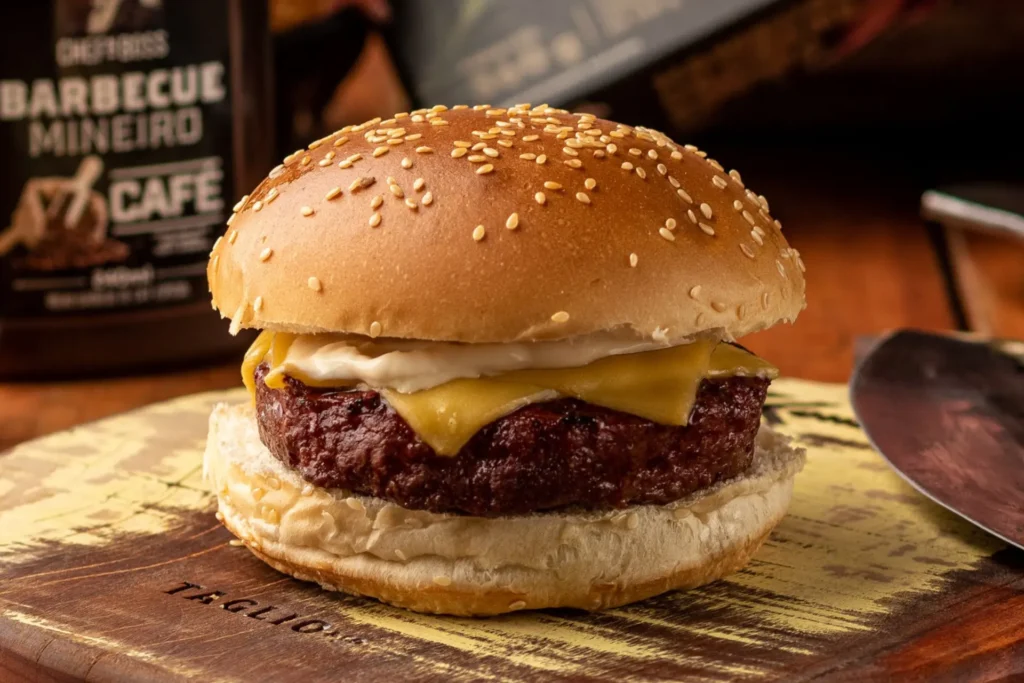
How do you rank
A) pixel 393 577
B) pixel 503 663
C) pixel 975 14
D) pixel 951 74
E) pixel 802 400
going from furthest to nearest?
pixel 951 74, pixel 975 14, pixel 802 400, pixel 393 577, pixel 503 663

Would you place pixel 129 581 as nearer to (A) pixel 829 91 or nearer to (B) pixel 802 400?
(B) pixel 802 400

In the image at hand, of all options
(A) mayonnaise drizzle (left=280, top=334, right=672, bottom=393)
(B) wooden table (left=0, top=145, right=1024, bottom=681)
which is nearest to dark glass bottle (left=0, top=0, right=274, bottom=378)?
(B) wooden table (left=0, top=145, right=1024, bottom=681)

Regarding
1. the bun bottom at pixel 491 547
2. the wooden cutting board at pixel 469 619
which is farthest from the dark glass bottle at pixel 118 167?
the bun bottom at pixel 491 547

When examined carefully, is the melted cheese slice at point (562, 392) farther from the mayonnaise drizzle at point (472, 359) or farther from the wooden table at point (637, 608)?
the wooden table at point (637, 608)

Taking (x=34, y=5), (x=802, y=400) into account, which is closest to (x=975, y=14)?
(x=802, y=400)

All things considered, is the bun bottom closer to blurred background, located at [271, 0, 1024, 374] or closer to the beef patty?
the beef patty

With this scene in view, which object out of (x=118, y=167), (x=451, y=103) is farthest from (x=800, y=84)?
(x=118, y=167)
